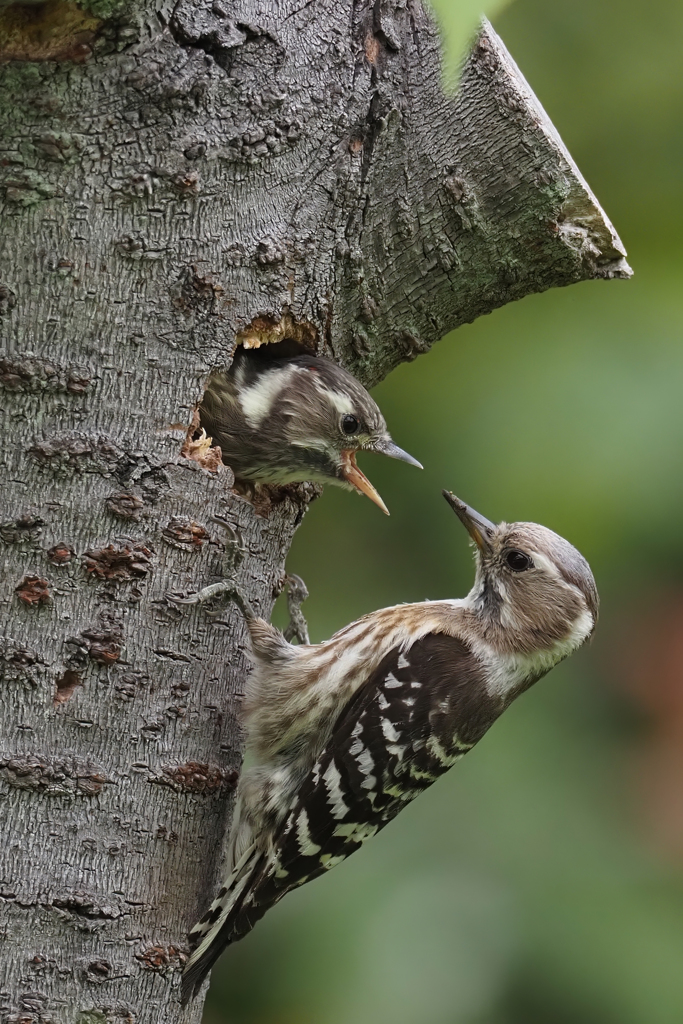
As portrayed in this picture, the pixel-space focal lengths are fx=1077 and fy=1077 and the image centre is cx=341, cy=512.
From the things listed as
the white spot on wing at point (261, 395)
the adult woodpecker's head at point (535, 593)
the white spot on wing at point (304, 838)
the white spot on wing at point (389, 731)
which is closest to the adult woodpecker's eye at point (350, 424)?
the white spot on wing at point (261, 395)

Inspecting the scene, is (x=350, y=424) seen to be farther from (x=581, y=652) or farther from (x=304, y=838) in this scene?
(x=581, y=652)

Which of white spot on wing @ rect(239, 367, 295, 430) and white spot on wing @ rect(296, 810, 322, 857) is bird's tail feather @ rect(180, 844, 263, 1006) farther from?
white spot on wing @ rect(239, 367, 295, 430)

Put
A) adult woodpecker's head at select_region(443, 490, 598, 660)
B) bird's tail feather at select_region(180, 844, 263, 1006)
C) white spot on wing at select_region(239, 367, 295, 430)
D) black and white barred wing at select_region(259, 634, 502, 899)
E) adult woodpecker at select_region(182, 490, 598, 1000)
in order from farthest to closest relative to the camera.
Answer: adult woodpecker's head at select_region(443, 490, 598, 660), white spot on wing at select_region(239, 367, 295, 430), black and white barred wing at select_region(259, 634, 502, 899), adult woodpecker at select_region(182, 490, 598, 1000), bird's tail feather at select_region(180, 844, 263, 1006)

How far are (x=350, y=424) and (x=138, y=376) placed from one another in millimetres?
896

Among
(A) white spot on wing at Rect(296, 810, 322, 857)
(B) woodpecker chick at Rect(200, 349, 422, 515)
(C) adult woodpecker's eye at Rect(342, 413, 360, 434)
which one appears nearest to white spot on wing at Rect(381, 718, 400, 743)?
(A) white spot on wing at Rect(296, 810, 322, 857)

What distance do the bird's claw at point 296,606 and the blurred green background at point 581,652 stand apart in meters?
0.30

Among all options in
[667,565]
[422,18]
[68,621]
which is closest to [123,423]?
[68,621]

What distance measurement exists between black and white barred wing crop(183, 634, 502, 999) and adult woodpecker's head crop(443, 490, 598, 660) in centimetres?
18

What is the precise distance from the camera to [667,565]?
3.87 meters

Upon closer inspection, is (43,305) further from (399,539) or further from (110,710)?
(399,539)

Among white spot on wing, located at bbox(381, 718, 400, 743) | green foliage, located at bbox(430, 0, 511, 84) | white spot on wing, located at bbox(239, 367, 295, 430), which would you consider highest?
green foliage, located at bbox(430, 0, 511, 84)

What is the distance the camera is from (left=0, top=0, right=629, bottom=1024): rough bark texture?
2186 mm

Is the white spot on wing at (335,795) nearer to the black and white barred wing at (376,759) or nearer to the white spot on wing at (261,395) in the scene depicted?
the black and white barred wing at (376,759)

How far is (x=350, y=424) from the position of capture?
10.1 feet
